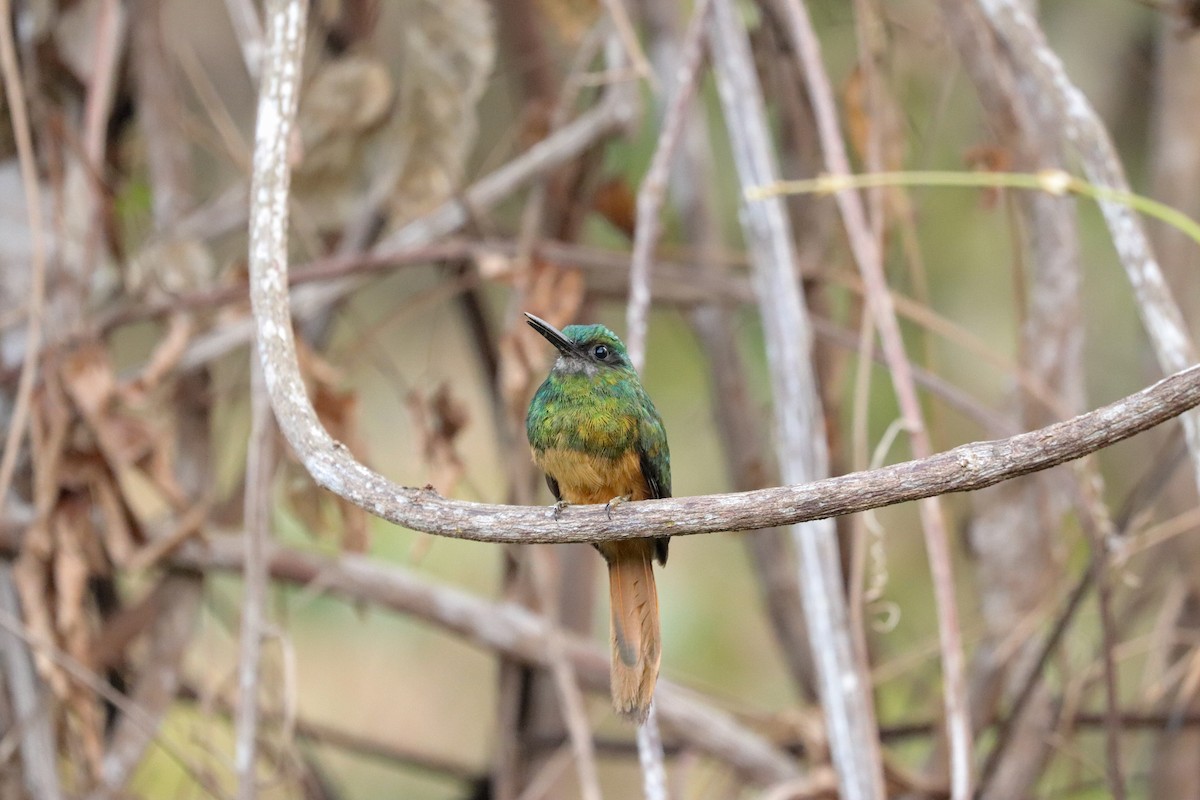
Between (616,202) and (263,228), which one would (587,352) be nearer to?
(263,228)

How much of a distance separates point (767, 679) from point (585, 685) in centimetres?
160

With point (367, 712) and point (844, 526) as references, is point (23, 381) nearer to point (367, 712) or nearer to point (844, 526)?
point (844, 526)

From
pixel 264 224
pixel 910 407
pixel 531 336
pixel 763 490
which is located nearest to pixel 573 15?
pixel 531 336

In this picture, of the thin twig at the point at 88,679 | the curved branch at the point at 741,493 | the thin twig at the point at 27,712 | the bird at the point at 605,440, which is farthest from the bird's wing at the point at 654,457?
the thin twig at the point at 27,712

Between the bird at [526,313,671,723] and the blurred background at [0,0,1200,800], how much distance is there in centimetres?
19

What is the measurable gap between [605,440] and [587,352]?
0.55ft

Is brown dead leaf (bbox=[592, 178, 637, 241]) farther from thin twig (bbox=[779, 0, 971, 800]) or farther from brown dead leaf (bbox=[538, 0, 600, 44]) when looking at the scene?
thin twig (bbox=[779, 0, 971, 800])

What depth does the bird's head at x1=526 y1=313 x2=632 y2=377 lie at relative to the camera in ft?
6.03

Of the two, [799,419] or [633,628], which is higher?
[799,419]

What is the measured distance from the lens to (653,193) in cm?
181

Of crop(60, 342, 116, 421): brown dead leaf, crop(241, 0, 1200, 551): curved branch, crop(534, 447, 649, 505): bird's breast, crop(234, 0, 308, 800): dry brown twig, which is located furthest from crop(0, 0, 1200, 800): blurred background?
crop(241, 0, 1200, 551): curved branch

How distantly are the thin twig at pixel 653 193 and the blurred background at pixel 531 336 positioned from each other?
8 cm

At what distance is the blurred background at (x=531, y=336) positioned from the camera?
207cm

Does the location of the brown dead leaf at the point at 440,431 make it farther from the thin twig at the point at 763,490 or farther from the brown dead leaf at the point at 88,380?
the thin twig at the point at 763,490
